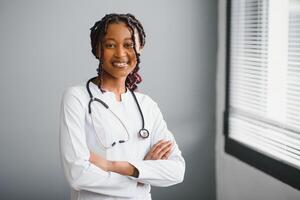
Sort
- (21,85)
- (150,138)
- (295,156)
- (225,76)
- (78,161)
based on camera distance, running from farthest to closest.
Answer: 1. (225,76)
2. (21,85)
3. (295,156)
4. (150,138)
5. (78,161)

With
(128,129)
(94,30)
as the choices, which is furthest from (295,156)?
(94,30)

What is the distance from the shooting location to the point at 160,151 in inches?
66.7

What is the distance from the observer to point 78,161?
5.10 feet

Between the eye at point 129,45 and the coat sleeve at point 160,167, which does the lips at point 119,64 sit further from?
the coat sleeve at point 160,167

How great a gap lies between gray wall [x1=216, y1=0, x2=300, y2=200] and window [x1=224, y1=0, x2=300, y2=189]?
57mm

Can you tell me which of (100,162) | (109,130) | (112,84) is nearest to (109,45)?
(112,84)

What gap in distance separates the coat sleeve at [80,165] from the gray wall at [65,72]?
1.33 metres

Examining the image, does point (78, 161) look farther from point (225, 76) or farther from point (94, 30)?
point (225, 76)

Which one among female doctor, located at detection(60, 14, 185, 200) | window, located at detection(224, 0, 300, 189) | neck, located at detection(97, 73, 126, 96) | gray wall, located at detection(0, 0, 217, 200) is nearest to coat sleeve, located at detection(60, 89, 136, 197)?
female doctor, located at detection(60, 14, 185, 200)

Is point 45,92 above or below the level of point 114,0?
below

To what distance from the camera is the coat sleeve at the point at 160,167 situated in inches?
63.8

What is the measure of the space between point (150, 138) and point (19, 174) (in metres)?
1.42

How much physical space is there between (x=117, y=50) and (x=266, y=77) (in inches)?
51.6

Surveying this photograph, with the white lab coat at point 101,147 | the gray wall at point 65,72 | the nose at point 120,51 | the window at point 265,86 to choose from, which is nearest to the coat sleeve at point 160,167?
the white lab coat at point 101,147
